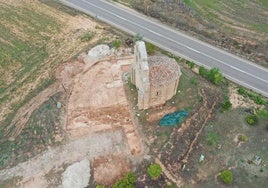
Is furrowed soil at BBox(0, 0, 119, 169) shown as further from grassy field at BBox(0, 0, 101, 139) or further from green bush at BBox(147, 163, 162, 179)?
green bush at BBox(147, 163, 162, 179)

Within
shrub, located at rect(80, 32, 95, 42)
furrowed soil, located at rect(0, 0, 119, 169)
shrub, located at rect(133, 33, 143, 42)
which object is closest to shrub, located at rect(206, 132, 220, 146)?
furrowed soil, located at rect(0, 0, 119, 169)

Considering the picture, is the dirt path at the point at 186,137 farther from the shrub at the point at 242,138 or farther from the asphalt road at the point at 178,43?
the asphalt road at the point at 178,43

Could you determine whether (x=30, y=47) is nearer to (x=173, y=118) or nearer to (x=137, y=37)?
(x=137, y=37)

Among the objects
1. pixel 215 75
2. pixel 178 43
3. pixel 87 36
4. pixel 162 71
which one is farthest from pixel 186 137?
pixel 87 36

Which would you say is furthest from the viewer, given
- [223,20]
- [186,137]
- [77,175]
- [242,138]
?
[223,20]

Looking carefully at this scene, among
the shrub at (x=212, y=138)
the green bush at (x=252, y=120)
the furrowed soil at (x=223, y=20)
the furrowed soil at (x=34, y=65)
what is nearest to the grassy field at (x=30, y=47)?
the furrowed soil at (x=34, y=65)
